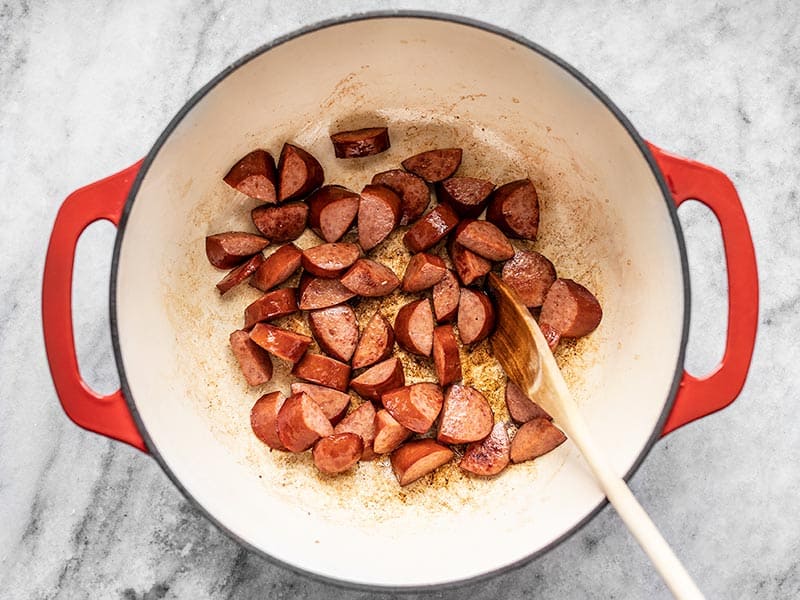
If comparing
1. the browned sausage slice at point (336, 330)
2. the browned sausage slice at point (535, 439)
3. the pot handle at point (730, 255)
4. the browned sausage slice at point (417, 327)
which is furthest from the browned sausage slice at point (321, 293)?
the pot handle at point (730, 255)

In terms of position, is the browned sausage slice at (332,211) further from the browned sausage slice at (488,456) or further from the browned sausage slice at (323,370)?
the browned sausage slice at (488,456)

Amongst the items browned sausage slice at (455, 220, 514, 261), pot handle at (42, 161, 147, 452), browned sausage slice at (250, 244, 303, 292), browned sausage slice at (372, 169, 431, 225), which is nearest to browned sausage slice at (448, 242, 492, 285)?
browned sausage slice at (455, 220, 514, 261)

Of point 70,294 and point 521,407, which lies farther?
point 521,407

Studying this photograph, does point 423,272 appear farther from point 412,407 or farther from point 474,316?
point 412,407

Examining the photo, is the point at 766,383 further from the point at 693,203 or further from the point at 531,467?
the point at 531,467

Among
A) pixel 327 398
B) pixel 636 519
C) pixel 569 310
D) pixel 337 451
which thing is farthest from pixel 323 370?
pixel 636 519

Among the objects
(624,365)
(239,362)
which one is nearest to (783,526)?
(624,365)

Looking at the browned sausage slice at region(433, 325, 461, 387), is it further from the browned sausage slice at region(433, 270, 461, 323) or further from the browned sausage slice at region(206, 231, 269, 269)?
the browned sausage slice at region(206, 231, 269, 269)
